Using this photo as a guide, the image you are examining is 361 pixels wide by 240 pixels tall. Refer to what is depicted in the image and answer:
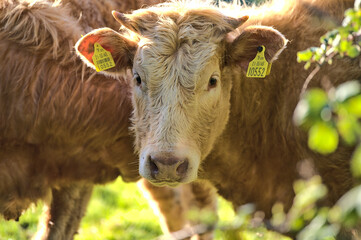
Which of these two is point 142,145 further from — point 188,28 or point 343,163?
point 343,163

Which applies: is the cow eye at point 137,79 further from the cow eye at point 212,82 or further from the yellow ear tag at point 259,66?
the yellow ear tag at point 259,66

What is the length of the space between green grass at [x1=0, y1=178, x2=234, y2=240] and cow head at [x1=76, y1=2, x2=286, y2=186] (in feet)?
6.26

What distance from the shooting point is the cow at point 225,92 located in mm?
3865

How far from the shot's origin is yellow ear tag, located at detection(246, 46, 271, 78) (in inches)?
160

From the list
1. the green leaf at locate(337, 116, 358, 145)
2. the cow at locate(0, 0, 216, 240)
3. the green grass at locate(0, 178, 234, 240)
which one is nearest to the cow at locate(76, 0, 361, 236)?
the cow at locate(0, 0, 216, 240)

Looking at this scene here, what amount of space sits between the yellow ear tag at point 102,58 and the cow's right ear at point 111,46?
33 millimetres

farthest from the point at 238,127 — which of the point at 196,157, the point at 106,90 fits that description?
the point at 106,90

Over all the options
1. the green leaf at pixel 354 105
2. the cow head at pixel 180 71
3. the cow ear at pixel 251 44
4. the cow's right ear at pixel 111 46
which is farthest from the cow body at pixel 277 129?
the green leaf at pixel 354 105

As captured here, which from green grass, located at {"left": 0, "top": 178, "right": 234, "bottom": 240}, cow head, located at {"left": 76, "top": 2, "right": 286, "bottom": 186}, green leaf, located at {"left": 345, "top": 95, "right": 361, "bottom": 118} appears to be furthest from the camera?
green grass, located at {"left": 0, "top": 178, "right": 234, "bottom": 240}

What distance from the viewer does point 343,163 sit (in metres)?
4.14

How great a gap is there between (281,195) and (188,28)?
1482 mm

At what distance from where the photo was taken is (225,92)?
4.25m

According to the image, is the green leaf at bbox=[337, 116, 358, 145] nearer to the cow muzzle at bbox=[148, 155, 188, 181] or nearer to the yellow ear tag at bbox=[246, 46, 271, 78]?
the cow muzzle at bbox=[148, 155, 188, 181]

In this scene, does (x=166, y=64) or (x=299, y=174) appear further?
(x=299, y=174)
